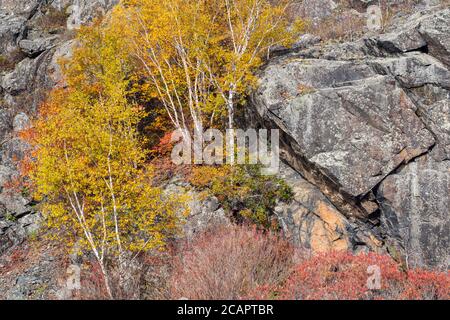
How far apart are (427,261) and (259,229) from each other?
5.53 meters

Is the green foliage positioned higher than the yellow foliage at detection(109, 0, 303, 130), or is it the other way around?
the yellow foliage at detection(109, 0, 303, 130)

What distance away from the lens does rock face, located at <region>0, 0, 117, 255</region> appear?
1802cm

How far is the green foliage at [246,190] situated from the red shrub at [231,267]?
176 centimetres

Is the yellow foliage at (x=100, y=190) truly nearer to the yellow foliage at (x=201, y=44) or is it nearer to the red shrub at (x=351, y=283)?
the yellow foliage at (x=201, y=44)

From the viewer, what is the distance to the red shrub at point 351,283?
8.84m

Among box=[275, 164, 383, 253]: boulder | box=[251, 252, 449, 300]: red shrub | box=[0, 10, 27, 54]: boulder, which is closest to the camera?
box=[251, 252, 449, 300]: red shrub

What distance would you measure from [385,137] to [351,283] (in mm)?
5871

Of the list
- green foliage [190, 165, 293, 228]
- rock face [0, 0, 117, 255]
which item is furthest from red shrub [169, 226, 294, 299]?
rock face [0, 0, 117, 255]

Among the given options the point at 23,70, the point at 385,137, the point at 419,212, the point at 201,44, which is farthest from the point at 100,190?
the point at 23,70

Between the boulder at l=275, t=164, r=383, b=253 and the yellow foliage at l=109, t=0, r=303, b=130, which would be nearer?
the boulder at l=275, t=164, r=383, b=253

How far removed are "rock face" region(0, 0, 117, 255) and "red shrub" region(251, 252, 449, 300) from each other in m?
13.3

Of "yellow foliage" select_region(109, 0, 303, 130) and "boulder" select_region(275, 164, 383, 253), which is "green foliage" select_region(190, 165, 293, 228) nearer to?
"boulder" select_region(275, 164, 383, 253)

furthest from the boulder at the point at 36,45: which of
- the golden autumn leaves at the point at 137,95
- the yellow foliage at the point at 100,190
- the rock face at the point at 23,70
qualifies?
the yellow foliage at the point at 100,190
